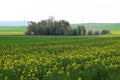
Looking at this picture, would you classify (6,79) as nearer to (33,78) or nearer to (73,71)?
(33,78)

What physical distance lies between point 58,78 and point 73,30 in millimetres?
95896

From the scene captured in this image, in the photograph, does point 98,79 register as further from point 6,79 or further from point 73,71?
point 6,79

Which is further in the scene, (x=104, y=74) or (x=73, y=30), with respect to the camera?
(x=73, y=30)

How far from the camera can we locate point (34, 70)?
1652cm

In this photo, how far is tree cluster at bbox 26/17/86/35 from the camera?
353 ft

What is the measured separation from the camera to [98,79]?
49.9ft

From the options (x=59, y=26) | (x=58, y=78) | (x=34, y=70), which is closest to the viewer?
(x=58, y=78)

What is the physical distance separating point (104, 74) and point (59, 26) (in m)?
93.7

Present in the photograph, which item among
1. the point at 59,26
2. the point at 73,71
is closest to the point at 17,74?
the point at 73,71

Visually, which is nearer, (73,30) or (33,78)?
(33,78)

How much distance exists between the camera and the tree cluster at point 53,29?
353ft

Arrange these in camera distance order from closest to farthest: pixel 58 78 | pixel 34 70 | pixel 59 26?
pixel 58 78 → pixel 34 70 → pixel 59 26

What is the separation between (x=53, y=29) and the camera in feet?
355

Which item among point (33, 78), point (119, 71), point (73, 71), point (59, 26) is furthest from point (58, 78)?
point (59, 26)
